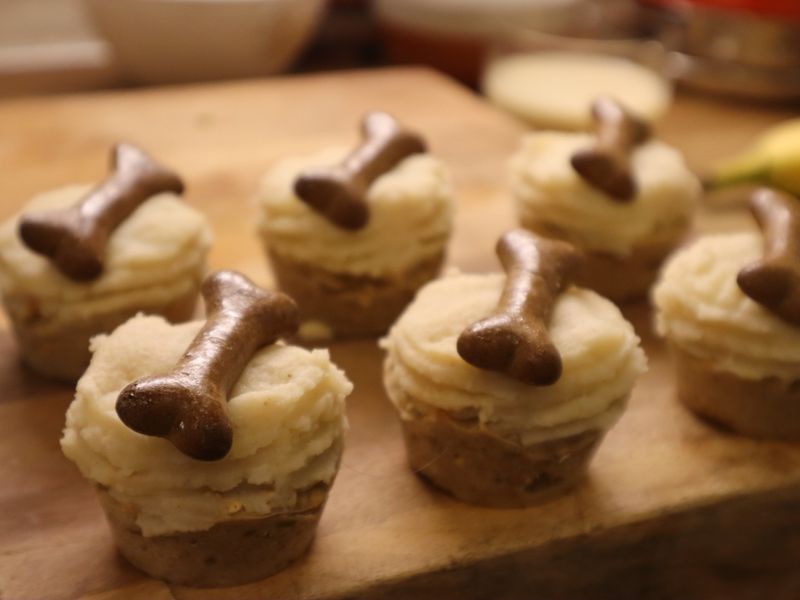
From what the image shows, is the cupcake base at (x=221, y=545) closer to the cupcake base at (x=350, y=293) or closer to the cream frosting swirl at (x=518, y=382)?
the cream frosting swirl at (x=518, y=382)

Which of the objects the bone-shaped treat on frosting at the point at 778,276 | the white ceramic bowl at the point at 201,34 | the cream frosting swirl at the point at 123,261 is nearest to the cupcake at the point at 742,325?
the bone-shaped treat on frosting at the point at 778,276

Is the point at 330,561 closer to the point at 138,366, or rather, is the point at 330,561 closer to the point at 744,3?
the point at 138,366

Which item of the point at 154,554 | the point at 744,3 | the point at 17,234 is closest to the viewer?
the point at 154,554

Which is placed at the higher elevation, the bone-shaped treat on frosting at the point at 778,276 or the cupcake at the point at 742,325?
the bone-shaped treat on frosting at the point at 778,276

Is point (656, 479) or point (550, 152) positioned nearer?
point (656, 479)

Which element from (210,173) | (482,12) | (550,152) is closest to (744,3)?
(482,12)
